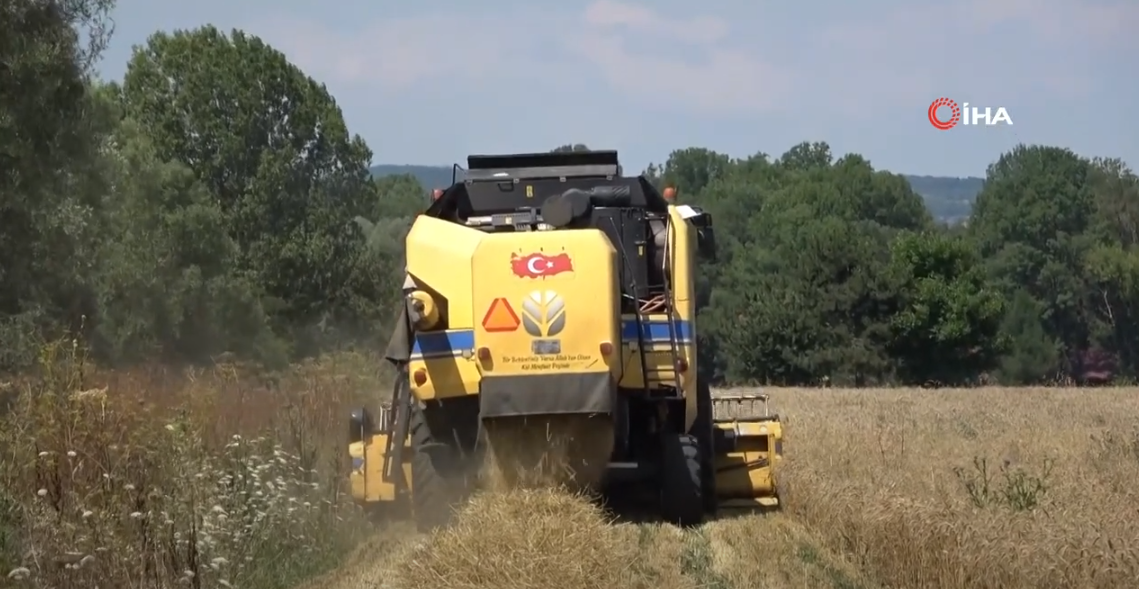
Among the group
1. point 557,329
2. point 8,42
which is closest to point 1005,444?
point 557,329

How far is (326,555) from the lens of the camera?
32.2 feet

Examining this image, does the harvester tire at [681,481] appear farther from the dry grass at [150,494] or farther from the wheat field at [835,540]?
the dry grass at [150,494]

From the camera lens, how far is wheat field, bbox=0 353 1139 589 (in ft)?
24.1

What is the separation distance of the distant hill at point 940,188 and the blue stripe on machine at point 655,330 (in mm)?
91397

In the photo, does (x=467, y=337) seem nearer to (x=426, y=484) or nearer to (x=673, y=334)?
(x=426, y=484)

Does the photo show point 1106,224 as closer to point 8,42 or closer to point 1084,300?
point 1084,300

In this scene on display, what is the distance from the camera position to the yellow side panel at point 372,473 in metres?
11.7

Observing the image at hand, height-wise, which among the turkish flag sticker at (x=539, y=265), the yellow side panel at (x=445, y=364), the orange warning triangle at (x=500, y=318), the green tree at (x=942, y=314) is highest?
the turkish flag sticker at (x=539, y=265)

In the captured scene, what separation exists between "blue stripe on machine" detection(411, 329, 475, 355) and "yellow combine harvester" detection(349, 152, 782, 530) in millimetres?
11

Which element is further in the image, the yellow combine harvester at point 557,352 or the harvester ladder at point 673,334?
the harvester ladder at point 673,334

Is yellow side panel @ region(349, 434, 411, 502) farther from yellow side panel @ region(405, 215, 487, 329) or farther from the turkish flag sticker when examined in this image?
the turkish flag sticker

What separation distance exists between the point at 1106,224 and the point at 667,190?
80638 millimetres

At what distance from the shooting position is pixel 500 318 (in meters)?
10.6

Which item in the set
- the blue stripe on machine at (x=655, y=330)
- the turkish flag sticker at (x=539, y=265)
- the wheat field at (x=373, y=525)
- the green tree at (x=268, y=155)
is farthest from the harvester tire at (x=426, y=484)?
the green tree at (x=268, y=155)
